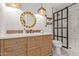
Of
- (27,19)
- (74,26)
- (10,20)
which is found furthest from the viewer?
(74,26)

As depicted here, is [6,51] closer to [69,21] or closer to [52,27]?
[52,27]

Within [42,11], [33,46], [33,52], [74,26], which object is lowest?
[33,52]

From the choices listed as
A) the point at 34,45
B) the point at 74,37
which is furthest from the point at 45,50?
the point at 74,37

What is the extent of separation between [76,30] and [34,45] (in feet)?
5.10

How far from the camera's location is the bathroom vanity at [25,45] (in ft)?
6.81

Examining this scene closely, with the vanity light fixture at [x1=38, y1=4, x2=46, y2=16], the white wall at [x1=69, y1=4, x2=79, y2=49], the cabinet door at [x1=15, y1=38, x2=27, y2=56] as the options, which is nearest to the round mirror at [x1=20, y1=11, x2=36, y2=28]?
the vanity light fixture at [x1=38, y1=4, x2=46, y2=16]

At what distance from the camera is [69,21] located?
4.04 m

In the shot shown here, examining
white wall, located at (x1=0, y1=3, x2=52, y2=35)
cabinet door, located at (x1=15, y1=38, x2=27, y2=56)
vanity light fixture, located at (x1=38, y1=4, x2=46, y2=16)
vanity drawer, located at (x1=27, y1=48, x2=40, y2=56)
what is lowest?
vanity drawer, located at (x1=27, y1=48, x2=40, y2=56)

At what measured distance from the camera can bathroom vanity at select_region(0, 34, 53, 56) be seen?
2074mm

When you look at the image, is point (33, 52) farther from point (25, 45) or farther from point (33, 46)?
point (25, 45)

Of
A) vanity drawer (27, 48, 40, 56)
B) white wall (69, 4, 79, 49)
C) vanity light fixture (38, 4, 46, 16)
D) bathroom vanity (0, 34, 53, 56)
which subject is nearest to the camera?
bathroom vanity (0, 34, 53, 56)

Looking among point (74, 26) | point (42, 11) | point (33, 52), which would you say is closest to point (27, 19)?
point (42, 11)

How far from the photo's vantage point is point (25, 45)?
252 cm

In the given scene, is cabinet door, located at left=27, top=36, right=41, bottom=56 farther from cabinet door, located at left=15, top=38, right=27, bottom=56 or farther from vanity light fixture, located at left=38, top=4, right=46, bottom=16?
vanity light fixture, located at left=38, top=4, right=46, bottom=16
